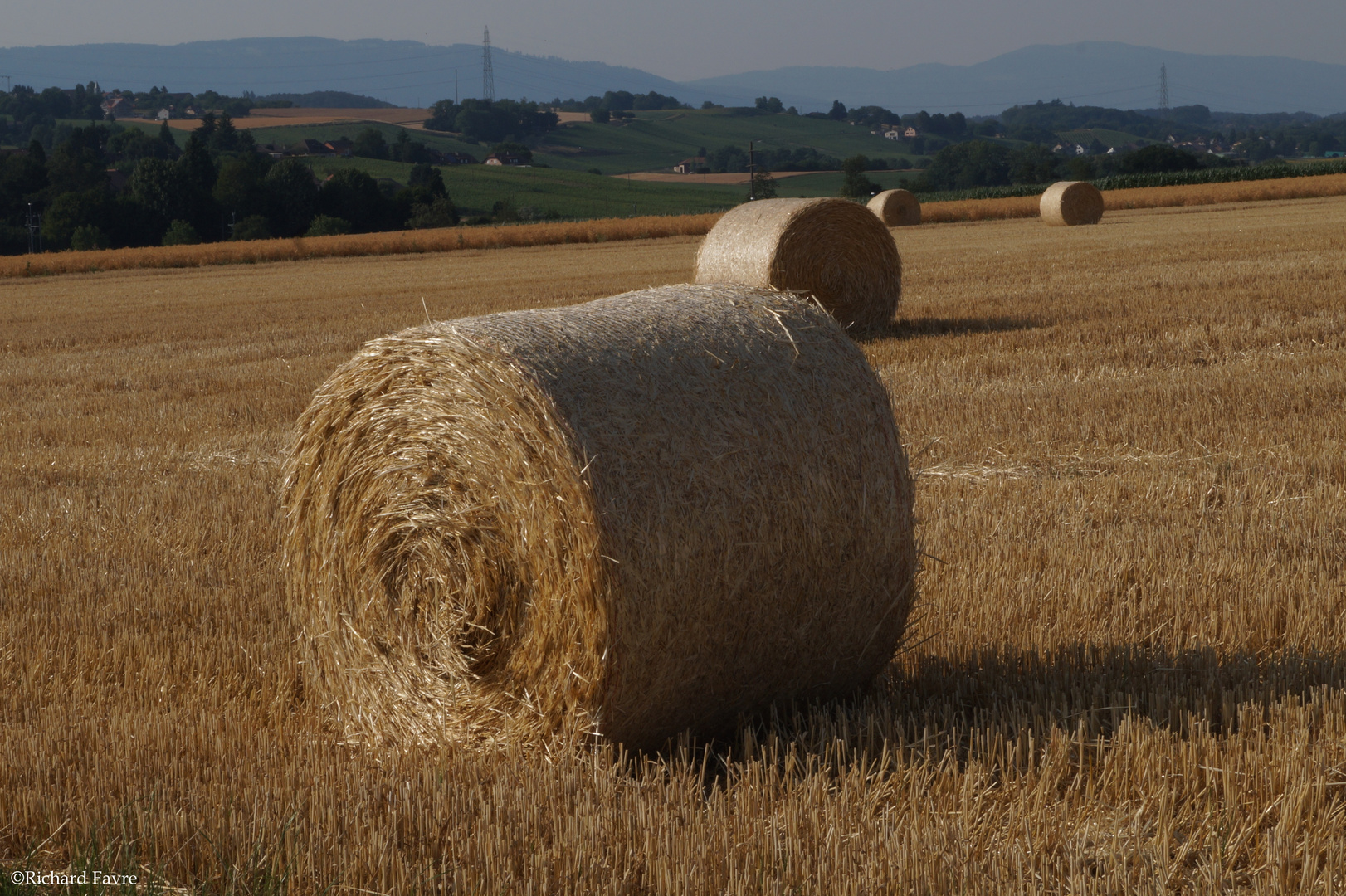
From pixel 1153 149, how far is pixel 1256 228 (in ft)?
166

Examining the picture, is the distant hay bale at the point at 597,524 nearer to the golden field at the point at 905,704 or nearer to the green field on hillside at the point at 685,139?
the golden field at the point at 905,704

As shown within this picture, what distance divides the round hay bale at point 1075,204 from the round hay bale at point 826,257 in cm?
2328

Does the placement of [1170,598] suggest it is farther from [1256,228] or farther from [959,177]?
[959,177]

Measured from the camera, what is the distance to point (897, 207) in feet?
138

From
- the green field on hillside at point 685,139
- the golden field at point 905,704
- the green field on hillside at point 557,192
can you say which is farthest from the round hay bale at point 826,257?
the green field on hillside at point 685,139

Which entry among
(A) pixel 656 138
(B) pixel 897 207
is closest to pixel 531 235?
(B) pixel 897 207

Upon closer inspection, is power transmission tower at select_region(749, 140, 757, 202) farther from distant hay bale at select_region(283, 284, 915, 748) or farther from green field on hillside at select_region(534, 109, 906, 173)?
distant hay bale at select_region(283, 284, 915, 748)

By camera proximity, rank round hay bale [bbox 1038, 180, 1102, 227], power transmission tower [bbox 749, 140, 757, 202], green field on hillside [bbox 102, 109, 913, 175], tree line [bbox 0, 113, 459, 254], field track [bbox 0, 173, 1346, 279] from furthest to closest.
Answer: green field on hillside [bbox 102, 109, 913, 175] < power transmission tower [bbox 749, 140, 757, 202] < tree line [bbox 0, 113, 459, 254] < field track [bbox 0, 173, 1346, 279] < round hay bale [bbox 1038, 180, 1102, 227]

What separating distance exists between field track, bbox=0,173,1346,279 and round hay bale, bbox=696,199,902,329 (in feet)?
101

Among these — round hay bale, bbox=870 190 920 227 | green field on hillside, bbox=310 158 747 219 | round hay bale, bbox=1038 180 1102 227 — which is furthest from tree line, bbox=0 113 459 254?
round hay bale, bbox=1038 180 1102 227

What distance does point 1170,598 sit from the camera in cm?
538

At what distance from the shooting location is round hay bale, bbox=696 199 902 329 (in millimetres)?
15117

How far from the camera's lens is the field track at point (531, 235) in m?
44.6

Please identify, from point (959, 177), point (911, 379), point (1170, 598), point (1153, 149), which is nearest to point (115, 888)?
point (1170, 598)
